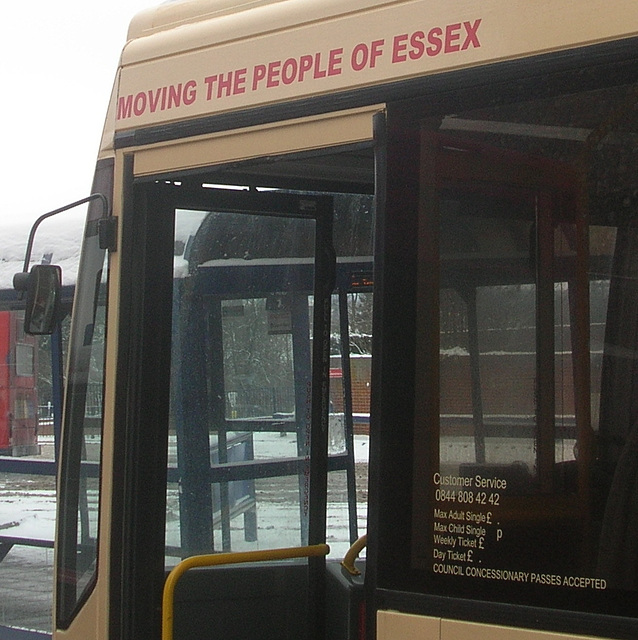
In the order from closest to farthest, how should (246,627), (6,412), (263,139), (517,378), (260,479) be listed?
1. (517,378)
2. (263,139)
3. (246,627)
4. (260,479)
5. (6,412)

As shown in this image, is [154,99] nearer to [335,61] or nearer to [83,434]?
[335,61]

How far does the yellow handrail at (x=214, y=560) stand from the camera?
127 inches

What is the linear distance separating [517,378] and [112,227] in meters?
1.43

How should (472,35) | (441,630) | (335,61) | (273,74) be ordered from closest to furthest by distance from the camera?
(441,630)
(472,35)
(335,61)
(273,74)

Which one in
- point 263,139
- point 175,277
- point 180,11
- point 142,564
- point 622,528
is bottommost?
point 142,564

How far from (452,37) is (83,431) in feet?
5.56

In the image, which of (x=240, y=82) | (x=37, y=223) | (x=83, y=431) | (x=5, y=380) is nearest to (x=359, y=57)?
(x=240, y=82)

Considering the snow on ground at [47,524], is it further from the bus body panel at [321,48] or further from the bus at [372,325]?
the bus body panel at [321,48]

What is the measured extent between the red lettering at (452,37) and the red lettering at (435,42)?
16mm

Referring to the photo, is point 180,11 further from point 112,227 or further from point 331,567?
point 331,567

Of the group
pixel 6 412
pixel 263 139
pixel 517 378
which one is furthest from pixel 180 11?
pixel 6 412

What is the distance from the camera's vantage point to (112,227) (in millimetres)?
3346

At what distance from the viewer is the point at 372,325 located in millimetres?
2701

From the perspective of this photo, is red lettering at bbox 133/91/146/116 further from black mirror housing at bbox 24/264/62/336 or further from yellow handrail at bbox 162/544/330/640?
yellow handrail at bbox 162/544/330/640
